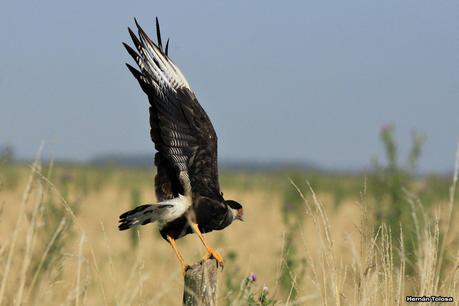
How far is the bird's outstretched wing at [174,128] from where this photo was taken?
174 inches

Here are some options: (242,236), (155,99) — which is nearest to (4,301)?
(155,99)

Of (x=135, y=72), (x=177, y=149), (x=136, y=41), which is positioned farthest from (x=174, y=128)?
(x=136, y=41)

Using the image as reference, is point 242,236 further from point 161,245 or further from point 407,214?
point 407,214

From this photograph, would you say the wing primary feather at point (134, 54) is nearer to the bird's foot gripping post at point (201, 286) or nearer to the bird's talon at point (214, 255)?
the bird's talon at point (214, 255)

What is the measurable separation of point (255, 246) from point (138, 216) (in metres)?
9.87

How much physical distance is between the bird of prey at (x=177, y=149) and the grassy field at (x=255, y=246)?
8.9 inches

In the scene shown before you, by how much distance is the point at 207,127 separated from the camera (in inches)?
181

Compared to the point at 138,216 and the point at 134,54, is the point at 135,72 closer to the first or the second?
the point at 134,54

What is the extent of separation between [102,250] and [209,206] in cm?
773

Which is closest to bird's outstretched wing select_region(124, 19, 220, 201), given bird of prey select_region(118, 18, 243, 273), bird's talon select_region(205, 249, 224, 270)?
bird of prey select_region(118, 18, 243, 273)

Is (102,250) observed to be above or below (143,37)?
below

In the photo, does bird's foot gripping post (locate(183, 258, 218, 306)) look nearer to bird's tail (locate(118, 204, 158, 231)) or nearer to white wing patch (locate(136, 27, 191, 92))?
bird's tail (locate(118, 204, 158, 231))

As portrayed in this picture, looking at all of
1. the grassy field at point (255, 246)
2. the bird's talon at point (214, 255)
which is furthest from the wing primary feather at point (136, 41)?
the bird's talon at point (214, 255)

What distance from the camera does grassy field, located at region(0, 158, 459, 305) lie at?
135 inches
